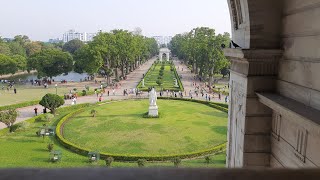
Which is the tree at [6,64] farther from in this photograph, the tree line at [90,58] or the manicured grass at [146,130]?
the manicured grass at [146,130]

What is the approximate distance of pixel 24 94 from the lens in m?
34.0

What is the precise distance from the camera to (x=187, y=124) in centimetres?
2156

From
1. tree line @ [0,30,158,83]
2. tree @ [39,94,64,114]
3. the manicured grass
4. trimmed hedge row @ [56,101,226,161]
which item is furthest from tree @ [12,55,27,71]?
trimmed hedge row @ [56,101,226,161]

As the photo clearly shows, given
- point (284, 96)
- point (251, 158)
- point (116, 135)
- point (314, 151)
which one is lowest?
point (116, 135)

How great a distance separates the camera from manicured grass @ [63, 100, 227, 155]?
55.0ft

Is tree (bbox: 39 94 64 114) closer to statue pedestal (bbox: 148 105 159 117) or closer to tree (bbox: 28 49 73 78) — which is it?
statue pedestal (bbox: 148 105 159 117)

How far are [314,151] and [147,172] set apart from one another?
3219mm

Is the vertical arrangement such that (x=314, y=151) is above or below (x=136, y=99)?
above

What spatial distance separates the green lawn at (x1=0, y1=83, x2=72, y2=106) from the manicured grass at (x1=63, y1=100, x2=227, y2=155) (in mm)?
8360

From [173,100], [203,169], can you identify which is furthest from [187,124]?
[203,169]

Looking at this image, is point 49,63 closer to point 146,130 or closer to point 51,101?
point 51,101

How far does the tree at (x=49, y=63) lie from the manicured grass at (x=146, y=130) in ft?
66.9

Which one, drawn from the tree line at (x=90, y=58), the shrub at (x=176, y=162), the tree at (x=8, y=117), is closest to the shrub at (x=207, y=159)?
the shrub at (x=176, y=162)

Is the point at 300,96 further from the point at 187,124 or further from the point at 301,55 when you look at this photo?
the point at 187,124
